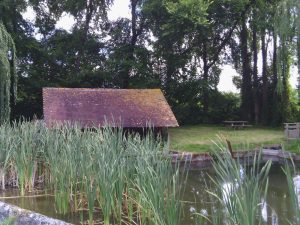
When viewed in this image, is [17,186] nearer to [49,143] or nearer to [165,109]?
[49,143]

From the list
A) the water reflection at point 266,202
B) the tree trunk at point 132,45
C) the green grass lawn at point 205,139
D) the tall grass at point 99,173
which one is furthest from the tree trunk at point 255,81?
the tall grass at point 99,173

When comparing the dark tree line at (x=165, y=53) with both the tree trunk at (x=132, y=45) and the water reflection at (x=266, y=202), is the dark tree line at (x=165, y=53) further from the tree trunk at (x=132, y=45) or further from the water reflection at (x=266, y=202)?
the water reflection at (x=266, y=202)

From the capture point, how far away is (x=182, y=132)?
808 inches

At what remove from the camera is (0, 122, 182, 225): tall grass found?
181 inches

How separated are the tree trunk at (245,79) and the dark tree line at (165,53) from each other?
64 millimetres

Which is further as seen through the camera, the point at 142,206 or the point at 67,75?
the point at 67,75

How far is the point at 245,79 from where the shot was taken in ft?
86.7

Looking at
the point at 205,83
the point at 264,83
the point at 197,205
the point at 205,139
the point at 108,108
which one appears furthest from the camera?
the point at 264,83

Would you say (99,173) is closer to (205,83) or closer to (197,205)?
(197,205)

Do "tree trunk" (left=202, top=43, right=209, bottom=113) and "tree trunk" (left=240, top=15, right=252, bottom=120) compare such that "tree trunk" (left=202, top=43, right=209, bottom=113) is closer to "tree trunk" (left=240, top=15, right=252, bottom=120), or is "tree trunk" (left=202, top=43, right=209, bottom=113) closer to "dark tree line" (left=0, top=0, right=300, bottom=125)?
"dark tree line" (left=0, top=0, right=300, bottom=125)

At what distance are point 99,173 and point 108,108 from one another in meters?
11.4

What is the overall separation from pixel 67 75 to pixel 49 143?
57.5 ft

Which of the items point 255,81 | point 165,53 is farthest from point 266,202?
point 255,81

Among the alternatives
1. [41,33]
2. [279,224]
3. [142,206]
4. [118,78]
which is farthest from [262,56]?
[142,206]
